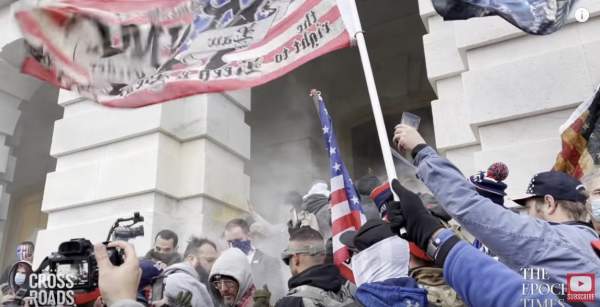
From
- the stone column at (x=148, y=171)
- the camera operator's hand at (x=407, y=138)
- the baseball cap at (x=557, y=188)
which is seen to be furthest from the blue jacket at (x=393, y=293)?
the stone column at (x=148, y=171)

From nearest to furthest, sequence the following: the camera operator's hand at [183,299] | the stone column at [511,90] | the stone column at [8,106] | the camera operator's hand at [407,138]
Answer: the camera operator's hand at [407,138] < the camera operator's hand at [183,299] < the stone column at [511,90] < the stone column at [8,106]

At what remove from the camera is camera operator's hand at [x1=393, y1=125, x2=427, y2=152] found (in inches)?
82.1

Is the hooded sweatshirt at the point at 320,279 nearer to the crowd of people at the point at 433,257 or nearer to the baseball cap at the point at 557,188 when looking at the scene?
the crowd of people at the point at 433,257

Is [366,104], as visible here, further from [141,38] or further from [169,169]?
[141,38]

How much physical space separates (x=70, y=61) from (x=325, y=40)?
1950 millimetres

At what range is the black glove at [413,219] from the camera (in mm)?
1632

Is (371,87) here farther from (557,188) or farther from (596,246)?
(596,246)

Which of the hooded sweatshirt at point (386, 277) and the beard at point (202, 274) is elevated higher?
the beard at point (202, 274)

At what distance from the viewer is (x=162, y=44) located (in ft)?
12.6

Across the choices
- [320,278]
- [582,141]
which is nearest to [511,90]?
[582,141]

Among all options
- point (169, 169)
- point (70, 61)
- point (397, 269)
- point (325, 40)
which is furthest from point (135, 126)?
point (397, 269)

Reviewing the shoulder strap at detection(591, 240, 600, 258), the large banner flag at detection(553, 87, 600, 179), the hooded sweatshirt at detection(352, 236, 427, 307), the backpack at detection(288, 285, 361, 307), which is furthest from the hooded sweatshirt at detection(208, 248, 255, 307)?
the large banner flag at detection(553, 87, 600, 179)

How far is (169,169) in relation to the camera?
18.1ft

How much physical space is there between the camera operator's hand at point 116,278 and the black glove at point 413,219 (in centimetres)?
98
